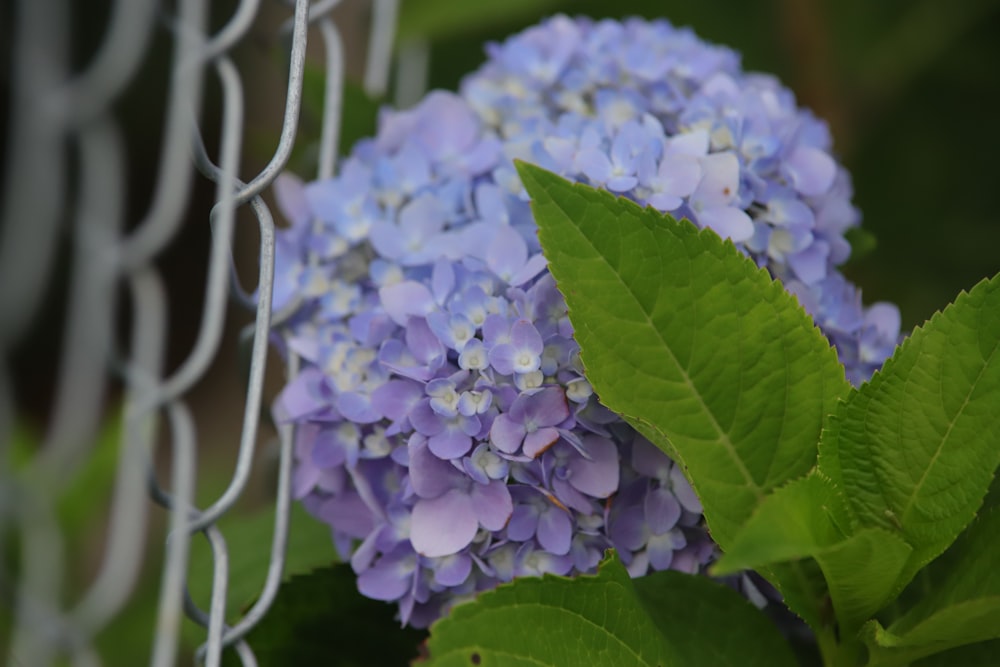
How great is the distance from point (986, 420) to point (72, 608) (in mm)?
900

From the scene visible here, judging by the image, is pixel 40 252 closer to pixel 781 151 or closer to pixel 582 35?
pixel 582 35

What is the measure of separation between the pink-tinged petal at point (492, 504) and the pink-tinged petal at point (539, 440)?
0.02 meters

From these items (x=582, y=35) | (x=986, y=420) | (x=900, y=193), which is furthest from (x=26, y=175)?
(x=900, y=193)

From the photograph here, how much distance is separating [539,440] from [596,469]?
35mm

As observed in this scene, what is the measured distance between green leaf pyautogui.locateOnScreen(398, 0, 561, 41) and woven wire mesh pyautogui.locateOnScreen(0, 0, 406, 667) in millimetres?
220

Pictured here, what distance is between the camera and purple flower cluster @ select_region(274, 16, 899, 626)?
0.47 m

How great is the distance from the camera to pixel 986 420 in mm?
438

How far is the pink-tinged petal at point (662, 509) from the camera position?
0.48 metres

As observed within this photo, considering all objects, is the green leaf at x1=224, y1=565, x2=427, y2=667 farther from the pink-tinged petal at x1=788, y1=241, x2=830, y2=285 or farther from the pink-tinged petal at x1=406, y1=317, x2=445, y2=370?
the pink-tinged petal at x1=788, y1=241, x2=830, y2=285

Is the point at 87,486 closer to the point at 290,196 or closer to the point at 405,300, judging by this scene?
the point at 290,196

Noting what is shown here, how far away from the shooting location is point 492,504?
47cm

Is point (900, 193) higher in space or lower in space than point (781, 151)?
lower

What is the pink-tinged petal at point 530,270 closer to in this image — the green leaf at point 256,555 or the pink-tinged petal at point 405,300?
the pink-tinged petal at point 405,300

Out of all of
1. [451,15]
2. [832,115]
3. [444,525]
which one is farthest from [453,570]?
[832,115]
